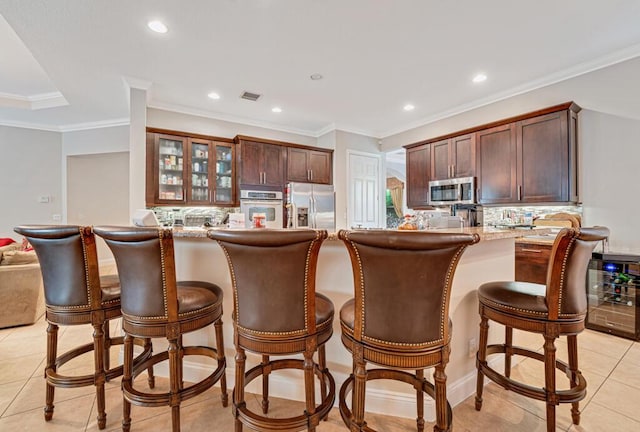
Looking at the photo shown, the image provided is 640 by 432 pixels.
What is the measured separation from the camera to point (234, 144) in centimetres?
498

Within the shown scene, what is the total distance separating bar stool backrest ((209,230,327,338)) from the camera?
47.9 inches

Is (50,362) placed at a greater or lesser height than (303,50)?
lesser

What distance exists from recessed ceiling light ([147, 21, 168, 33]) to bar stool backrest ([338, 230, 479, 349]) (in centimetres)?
280

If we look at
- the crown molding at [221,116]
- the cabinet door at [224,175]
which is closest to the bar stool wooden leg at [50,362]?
the cabinet door at [224,175]

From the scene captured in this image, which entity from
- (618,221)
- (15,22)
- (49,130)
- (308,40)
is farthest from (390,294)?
Answer: (49,130)

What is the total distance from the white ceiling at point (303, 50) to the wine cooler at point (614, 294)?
2.20 meters

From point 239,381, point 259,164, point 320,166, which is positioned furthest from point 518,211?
point 239,381

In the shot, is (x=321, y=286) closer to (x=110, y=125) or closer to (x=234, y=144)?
(x=234, y=144)

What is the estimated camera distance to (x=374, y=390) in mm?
1749

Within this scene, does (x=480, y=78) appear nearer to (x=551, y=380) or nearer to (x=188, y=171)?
(x=551, y=380)

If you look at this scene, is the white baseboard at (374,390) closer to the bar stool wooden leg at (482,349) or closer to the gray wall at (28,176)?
the bar stool wooden leg at (482,349)

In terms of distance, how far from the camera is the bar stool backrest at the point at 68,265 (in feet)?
5.15

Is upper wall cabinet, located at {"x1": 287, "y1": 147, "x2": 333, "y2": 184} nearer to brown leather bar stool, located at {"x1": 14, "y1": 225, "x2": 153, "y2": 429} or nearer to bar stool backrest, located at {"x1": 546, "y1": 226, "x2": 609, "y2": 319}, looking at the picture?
brown leather bar stool, located at {"x1": 14, "y1": 225, "x2": 153, "y2": 429}

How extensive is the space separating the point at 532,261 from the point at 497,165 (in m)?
1.38
